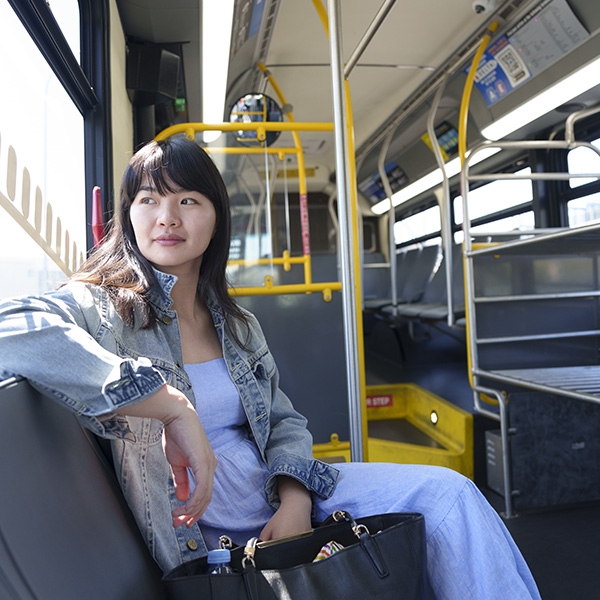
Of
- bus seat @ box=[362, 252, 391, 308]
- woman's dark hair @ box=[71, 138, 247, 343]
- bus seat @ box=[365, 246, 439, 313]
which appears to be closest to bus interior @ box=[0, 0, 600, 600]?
woman's dark hair @ box=[71, 138, 247, 343]

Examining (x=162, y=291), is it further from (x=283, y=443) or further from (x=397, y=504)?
(x=397, y=504)

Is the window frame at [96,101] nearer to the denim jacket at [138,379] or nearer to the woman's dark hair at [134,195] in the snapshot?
the woman's dark hair at [134,195]

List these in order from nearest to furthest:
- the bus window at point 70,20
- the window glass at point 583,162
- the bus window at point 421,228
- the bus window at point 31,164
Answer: the bus window at point 31,164
the bus window at point 70,20
the window glass at point 583,162
the bus window at point 421,228

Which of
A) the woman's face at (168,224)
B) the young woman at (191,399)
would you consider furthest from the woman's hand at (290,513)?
the woman's face at (168,224)

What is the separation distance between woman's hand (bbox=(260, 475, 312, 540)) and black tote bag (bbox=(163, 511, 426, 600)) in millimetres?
108

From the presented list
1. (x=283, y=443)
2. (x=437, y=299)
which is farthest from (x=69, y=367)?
(x=437, y=299)

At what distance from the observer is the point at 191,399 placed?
46.8 inches

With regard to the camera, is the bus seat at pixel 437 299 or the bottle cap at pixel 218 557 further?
the bus seat at pixel 437 299

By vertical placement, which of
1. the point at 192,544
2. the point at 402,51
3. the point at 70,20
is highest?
the point at 402,51

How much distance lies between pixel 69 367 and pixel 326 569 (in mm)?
473

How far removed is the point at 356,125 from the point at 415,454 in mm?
4923

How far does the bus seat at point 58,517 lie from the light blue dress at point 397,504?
234 millimetres

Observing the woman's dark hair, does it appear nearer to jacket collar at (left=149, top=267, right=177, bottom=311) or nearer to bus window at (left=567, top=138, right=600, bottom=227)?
jacket collar at (left=149, top=267, right=177, bottom=311)

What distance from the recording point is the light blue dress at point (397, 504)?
1.06 m
